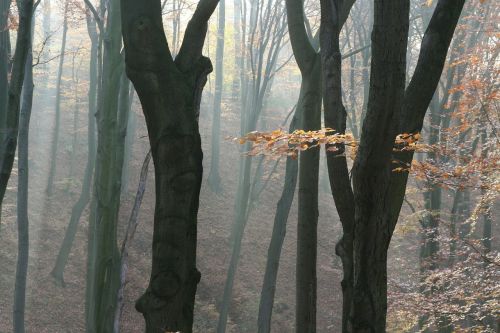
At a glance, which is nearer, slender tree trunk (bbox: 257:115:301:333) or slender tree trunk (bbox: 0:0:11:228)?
slender tree trunk (bbox: 0:0:11:228)

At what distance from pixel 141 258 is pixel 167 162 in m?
15.0

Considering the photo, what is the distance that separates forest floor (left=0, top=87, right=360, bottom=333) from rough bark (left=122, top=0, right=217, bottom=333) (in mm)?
11688

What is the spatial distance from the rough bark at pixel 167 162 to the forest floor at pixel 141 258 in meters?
11.7

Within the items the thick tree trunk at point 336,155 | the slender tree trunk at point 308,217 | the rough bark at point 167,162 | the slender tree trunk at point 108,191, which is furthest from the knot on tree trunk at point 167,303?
the slender tree trunk at point 108,191

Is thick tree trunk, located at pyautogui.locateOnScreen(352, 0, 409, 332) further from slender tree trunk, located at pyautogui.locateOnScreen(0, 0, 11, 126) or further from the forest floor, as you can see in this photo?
the forest floor

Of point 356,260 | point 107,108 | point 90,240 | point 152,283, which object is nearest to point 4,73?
point 107,108

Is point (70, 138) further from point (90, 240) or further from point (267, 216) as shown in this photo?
point (90, 240)

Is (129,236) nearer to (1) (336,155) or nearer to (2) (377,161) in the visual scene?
(1) (336,155)

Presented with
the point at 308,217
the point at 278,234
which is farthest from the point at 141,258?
the point at 308,217

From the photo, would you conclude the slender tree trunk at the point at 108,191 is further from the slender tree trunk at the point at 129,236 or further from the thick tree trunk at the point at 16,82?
the thick tree trunk at the point at 16,82

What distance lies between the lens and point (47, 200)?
68.4ft

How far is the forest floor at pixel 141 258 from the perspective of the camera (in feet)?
52.3

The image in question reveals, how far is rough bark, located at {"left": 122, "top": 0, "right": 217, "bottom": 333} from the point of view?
401 centimetres

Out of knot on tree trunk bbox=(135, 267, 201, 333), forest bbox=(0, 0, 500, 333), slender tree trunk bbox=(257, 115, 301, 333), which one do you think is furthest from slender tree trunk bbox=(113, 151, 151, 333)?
slender tree trunk bbox=(257, 115, 301, 333)
